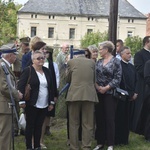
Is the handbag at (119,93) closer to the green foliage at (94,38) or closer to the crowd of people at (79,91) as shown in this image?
the crowd of people at (79,91)

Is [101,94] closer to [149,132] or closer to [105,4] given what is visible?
[149,132]

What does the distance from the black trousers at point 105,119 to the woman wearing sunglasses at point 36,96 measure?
3.38ft

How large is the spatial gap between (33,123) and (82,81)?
1.09 m

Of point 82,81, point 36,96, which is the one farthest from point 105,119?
point 36,96

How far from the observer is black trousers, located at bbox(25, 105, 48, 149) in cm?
636

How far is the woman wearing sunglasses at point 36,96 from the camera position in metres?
6.25

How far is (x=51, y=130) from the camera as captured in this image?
9.01 metres

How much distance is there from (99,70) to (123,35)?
5884 centimetres

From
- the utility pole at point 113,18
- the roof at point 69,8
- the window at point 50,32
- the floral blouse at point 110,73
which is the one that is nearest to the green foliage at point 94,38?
the roof at point 69,8

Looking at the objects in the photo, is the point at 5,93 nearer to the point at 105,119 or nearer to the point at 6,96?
the point at 6,96

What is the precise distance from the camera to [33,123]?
643 cm

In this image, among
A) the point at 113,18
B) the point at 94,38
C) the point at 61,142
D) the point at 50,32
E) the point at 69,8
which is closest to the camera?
the point at 61,142

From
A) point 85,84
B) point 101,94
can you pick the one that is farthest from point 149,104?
point 85,84

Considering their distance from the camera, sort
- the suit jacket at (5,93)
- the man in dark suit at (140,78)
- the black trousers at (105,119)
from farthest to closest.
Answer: the man in dark suit at (140,78) → the black trousers at (105,119) → the suit jacket at (5,93)
